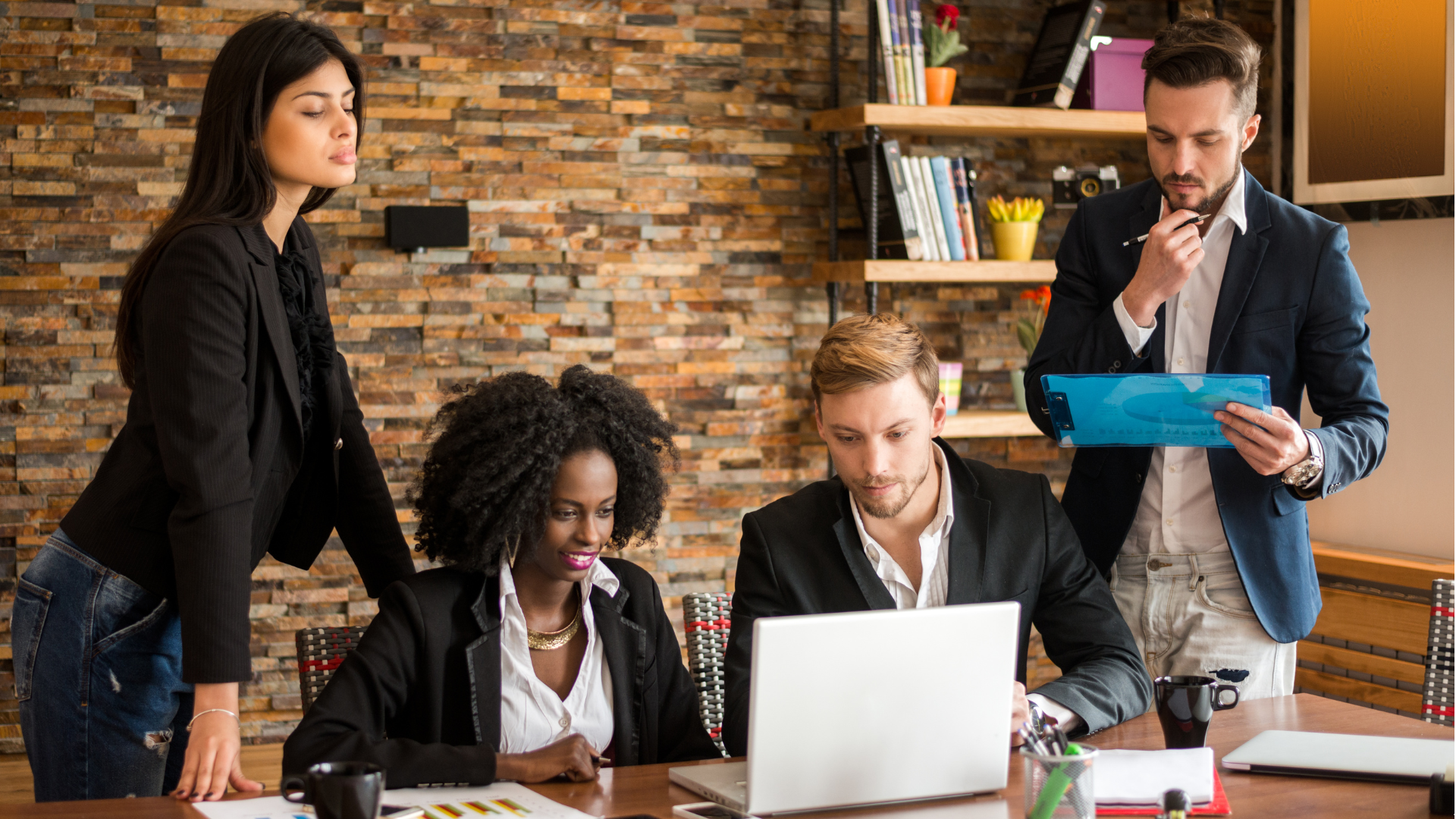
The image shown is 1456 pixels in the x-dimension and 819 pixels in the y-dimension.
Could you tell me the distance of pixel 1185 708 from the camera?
1.51 metres

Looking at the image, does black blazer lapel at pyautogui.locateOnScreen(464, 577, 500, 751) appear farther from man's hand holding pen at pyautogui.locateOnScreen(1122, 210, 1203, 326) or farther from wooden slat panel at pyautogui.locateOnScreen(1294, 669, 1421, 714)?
wooden slat panel at pyautogui.locateOnScreen(1294, 669, 1421, 714)

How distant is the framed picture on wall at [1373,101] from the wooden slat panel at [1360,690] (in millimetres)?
1250

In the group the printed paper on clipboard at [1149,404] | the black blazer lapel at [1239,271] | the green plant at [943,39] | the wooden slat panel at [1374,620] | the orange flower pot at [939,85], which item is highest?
the green plant at [943,39]

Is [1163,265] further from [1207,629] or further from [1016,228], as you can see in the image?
[1016,228]

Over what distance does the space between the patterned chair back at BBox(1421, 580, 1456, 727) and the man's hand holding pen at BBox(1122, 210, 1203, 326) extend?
2.18 feet

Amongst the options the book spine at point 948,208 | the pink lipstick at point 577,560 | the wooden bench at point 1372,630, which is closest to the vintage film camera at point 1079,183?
the book spine at point 948,208

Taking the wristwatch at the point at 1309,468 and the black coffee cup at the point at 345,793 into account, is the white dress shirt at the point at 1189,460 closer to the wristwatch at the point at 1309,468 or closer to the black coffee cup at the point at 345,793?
the wristwatch at the point at 1309,468

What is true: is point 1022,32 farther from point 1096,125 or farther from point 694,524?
point 694,524

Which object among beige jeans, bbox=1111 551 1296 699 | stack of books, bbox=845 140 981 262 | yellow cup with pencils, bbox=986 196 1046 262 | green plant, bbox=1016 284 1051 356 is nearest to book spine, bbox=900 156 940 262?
stack of books, bbox=845 140 981 262

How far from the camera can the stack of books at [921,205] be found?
348 cm

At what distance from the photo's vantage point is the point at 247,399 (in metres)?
1.65

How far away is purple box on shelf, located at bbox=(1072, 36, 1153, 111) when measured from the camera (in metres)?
3.63

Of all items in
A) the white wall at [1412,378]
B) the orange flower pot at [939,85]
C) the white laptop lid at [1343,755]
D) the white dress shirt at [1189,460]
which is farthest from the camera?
the orange flower pot at [939,85]

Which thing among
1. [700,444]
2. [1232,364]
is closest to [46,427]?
[700,444]
